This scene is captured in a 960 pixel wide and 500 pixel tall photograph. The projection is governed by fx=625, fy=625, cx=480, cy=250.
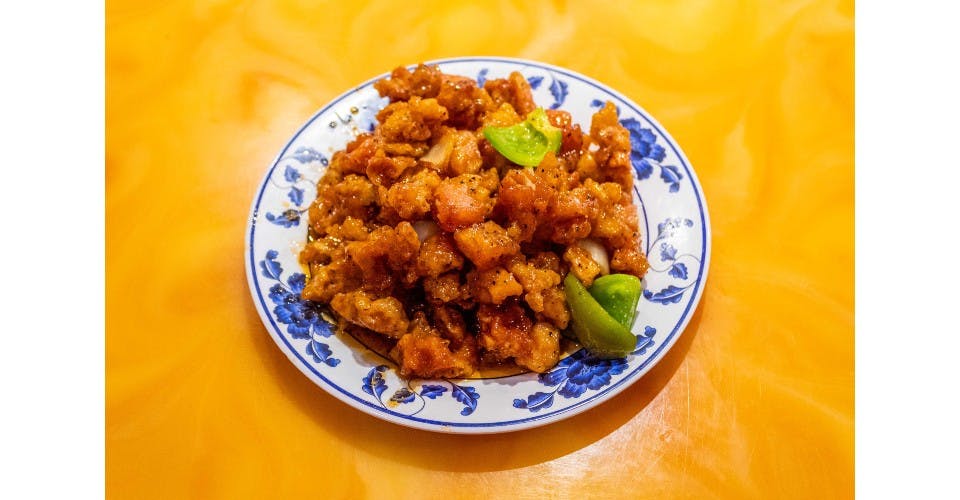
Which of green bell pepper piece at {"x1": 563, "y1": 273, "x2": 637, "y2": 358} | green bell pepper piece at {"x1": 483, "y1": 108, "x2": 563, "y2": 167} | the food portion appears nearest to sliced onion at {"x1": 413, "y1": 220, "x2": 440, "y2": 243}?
the food portion

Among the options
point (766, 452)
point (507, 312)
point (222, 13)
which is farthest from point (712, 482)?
point (222, 13)

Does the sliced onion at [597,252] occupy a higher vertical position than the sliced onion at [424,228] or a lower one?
higher

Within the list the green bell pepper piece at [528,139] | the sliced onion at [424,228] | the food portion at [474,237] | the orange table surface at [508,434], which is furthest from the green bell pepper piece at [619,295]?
the sliced onion at [424,228]

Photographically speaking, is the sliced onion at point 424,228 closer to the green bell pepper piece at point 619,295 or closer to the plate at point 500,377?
the plate at point 500,377

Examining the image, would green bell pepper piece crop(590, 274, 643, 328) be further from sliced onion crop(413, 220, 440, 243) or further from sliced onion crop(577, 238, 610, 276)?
sliced onion crop(413, 220, 440, 243)

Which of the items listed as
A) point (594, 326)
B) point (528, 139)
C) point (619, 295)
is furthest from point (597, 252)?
point (528, 139)

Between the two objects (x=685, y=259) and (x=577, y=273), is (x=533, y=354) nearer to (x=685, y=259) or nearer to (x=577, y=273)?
(x=577, y=273)

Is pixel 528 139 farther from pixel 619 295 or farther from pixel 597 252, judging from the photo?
pixel 619 295
